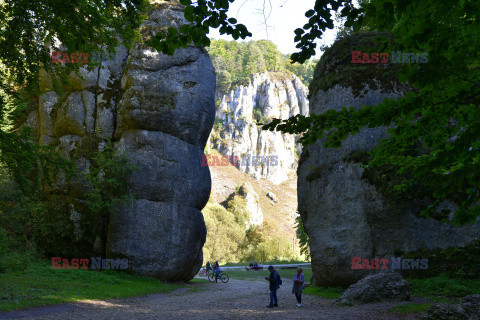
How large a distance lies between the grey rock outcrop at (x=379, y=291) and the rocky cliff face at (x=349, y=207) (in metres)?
2.65

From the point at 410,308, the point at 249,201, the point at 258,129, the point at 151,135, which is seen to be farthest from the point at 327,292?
the point at 258,129

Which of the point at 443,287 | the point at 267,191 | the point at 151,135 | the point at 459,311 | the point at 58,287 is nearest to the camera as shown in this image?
the point at 459,311

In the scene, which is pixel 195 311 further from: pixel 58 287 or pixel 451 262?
pixel 451 262

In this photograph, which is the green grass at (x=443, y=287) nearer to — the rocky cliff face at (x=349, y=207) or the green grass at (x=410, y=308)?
the green grass at (x=410, y=308)

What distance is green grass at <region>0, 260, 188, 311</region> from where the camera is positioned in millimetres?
10430

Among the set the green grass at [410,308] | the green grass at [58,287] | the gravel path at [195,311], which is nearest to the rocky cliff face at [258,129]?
the green grass at [58,287]

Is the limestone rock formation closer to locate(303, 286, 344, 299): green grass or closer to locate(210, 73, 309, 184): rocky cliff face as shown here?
locate(210, 73, 309, 184): rocky cliff face

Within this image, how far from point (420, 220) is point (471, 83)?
38.8 ft

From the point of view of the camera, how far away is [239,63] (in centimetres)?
13738

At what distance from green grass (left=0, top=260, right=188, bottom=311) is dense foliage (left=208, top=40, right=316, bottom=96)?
11482cm

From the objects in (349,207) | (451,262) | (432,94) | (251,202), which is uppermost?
(432,94)

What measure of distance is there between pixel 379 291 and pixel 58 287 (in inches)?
478

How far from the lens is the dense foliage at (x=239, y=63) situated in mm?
129125

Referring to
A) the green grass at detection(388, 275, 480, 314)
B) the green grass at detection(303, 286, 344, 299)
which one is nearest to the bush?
the green grass at detection(388, 275, 480, 314)
